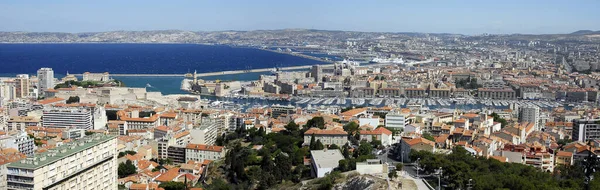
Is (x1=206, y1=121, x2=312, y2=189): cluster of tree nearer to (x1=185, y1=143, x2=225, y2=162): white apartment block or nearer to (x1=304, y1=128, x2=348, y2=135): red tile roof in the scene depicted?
(x1=304, y1=128, x2=348, y2=135): red tile roof

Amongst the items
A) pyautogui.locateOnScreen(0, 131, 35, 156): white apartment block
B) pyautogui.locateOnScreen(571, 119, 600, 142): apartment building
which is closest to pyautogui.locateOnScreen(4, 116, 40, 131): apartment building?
pyautogui.locateOnScreen(0, 131, 35, 156): white apartment block

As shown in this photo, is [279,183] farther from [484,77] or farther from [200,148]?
[484,77]

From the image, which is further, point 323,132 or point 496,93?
point 496,93

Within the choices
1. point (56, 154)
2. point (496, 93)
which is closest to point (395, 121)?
point (56, 154)

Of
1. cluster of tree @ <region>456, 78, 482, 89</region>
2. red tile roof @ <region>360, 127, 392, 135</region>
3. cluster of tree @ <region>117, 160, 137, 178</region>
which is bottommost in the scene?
cluster of tree @ <region>117, 160, 137, 178</region>

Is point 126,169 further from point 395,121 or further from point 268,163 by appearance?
point 395,121

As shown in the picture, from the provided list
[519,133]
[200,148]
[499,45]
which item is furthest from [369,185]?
[499,45]
